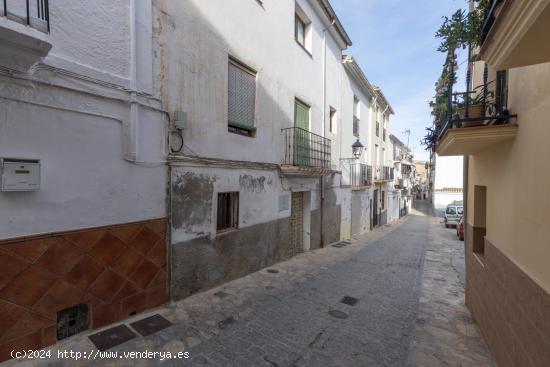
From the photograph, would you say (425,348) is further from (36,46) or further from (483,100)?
(36,46)

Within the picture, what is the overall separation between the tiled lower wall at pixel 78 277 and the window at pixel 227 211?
152cm

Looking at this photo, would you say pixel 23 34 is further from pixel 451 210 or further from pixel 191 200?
pixel 451 210

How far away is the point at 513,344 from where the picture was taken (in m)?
2.90

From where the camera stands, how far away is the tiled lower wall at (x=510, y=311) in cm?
235

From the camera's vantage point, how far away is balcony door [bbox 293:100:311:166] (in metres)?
8.28

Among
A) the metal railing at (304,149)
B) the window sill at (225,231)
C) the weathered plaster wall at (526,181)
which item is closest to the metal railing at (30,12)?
the window sill at (225,231)

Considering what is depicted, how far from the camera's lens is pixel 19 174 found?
292 cm

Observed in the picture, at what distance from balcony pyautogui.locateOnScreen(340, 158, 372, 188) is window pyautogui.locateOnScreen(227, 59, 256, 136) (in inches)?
267

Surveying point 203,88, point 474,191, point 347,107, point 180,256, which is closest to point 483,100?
point 474,191

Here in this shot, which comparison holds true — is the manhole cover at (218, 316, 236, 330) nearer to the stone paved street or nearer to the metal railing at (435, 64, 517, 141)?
the stone paved street

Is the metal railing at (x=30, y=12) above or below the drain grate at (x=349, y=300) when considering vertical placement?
above

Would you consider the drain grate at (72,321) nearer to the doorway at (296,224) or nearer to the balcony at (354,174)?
the doorway at (296,224)

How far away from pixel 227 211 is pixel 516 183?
4.82m

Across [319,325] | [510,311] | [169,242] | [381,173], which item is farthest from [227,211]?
[381,173]
